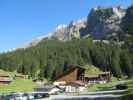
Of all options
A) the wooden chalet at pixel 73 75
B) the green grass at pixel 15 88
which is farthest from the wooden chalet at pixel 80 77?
the green grass at pixel 15 88

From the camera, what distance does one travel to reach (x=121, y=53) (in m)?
180

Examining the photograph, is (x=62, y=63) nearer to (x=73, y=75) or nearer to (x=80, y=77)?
(x=80, y=77)

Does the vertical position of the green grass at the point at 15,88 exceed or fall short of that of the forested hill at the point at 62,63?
it falls short

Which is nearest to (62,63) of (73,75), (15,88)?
(73,75)

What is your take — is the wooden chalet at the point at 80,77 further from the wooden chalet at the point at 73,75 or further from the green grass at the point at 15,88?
the green grass at the point at 15,88

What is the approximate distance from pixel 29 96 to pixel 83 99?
73.5 feet

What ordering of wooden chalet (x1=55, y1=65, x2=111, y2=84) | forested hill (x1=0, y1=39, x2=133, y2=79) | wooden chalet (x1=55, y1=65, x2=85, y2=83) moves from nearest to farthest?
wooden chalet (x1=55, y1=65, x2=111, y2=84) < wooden chalet (x1=55, y1=65, x2=85, y2=83) < forested hill (x1=0, y1=39, x2=133, y2=79)

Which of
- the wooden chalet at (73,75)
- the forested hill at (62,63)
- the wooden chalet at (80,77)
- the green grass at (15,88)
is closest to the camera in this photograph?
the green grass at (15,88)

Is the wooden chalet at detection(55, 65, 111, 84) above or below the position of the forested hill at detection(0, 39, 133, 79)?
below

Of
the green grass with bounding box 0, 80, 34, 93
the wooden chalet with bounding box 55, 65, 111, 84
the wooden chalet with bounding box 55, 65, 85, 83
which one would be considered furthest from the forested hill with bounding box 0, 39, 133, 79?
the green grass with bounding box 0, 80, 34, 93

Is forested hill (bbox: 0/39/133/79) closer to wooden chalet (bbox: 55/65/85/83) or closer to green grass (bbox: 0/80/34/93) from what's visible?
wooden chalet (bbox: 55/65/85/83)

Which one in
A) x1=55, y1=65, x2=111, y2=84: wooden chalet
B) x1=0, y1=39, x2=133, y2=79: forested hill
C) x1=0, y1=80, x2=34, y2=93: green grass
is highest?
x1=0, y1=39, x2=133, y2=79: forested hill

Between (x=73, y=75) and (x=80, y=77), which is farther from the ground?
(x=73, y=75)

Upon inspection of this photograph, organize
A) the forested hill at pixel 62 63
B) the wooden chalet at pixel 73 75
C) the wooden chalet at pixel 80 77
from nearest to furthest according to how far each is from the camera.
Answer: the wooden chalet at pixel 80 77 < the wooden chalet at pixel 73 75 < the forested hill at pixel 62 63
